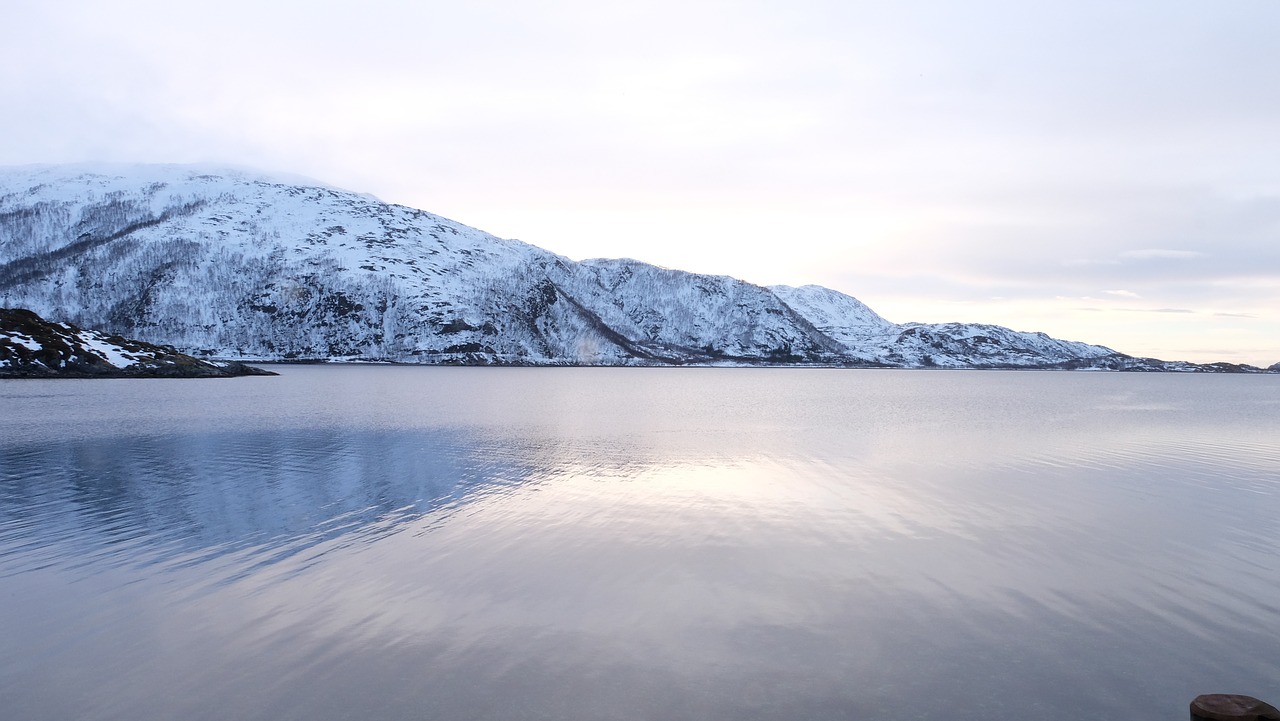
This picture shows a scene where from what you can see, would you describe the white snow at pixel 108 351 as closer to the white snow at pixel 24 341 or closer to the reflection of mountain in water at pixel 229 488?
the white snow at pixel 24 341

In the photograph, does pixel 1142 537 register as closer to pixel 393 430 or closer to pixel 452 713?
pixel 452 713

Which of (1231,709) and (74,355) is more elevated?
(74,355)

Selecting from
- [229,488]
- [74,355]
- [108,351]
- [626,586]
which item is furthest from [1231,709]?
[108,351]

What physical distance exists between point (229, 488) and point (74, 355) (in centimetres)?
10834

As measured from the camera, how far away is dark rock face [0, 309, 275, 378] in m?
100

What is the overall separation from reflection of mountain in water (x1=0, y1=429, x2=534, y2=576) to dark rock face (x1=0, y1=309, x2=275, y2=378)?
278 feet

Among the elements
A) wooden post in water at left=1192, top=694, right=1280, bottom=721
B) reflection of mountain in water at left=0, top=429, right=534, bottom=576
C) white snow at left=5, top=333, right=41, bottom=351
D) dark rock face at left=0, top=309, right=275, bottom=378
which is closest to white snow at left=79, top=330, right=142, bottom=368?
dark rock face at left=0, top=309, right=275, bottom=378

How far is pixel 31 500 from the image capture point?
23.0 m

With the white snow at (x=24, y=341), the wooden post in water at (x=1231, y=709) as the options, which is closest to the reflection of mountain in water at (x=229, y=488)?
the wooden post in water at (x=1231, y=709)

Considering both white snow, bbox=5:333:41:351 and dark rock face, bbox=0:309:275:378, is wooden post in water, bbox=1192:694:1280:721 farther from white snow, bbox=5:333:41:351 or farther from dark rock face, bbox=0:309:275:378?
white snow, bbox=5:333:41:351

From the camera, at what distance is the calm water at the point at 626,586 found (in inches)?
408

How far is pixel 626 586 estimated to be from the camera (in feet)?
50.2

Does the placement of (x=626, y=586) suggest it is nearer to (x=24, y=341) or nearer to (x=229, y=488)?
(x=229, y=488)

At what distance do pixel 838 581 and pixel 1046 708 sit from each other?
5.94m
